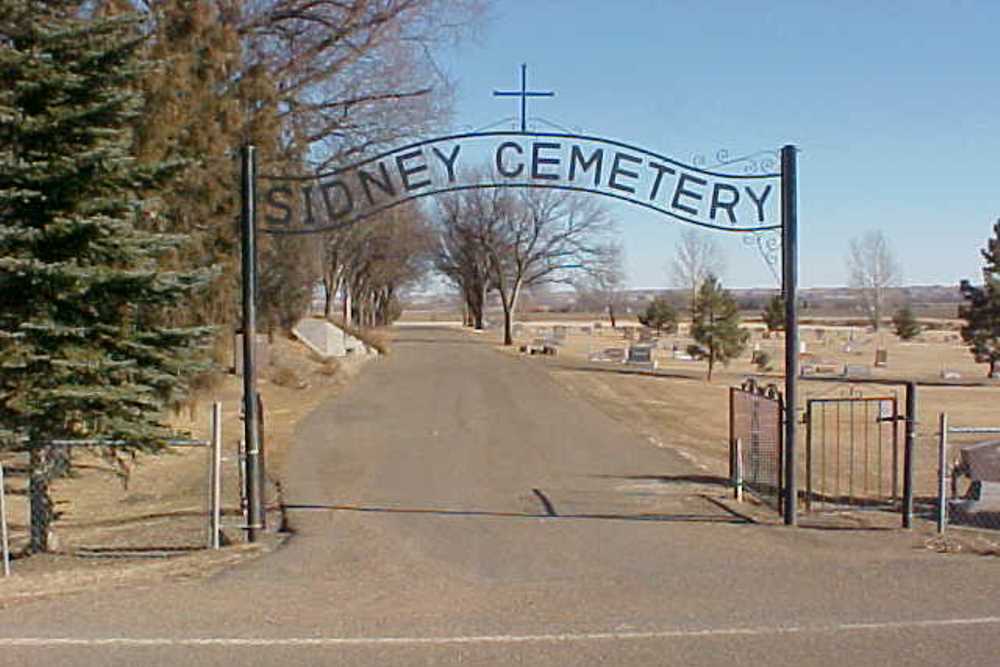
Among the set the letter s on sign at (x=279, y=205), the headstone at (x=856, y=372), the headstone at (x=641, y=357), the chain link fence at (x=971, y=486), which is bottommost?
the headstone at (x=856, y=372)

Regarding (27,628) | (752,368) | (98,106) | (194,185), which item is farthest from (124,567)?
(752,368)

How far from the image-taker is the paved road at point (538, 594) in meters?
6.44

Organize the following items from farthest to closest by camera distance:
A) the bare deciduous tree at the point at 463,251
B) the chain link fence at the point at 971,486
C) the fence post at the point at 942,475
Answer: the bare deciduous tree at the point at 463,251 → the chain link fence at the point at 971,486 → the fence post at the point at 942,475

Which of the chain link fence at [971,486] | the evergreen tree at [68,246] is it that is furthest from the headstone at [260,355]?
the chain link fence at [971,486]

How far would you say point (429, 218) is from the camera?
86.1 meters

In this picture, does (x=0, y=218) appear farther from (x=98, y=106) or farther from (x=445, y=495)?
(x=445, y=495)

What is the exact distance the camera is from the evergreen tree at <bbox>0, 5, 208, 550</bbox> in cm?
1145

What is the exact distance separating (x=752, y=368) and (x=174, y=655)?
56.7 metres

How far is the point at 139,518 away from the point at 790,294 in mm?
7798

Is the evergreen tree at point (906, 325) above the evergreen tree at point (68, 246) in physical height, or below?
below

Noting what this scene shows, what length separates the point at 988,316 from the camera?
2351 inches

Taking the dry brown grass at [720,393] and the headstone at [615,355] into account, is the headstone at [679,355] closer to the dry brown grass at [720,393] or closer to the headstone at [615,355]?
the dry brown grass at [720,393]

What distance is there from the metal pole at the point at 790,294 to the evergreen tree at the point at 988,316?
5156 cm

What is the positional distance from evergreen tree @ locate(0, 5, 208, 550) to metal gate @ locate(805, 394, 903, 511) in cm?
712
